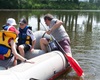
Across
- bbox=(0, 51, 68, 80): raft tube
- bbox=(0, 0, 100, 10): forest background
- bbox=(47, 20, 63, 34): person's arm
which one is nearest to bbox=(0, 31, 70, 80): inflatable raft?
bbox=(0, 51, 68, 80): raft tube

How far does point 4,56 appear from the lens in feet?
16.1

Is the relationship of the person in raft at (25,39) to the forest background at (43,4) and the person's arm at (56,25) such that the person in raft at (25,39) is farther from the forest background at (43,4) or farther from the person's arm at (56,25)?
the forest background at (43,4)

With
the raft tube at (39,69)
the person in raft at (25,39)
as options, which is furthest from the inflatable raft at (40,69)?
the person in raft at (25,39)

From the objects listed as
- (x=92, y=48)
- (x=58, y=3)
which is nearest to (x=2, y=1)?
(x=58, y=3)

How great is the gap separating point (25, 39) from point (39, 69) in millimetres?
1297

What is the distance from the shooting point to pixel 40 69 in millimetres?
5082

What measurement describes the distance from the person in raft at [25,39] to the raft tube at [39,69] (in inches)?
23.7

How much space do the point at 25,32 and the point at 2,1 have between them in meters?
39.9

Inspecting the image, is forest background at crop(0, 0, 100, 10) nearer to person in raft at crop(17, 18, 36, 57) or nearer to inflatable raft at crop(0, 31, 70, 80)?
person in raft at crop(17, 18, 36, 57)

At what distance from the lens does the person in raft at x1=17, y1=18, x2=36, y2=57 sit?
19.5ft

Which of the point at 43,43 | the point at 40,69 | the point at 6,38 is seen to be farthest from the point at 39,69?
the point at 43,43

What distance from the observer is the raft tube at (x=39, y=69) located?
442 cm

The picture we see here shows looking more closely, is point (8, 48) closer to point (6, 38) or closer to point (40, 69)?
point (6, 38)

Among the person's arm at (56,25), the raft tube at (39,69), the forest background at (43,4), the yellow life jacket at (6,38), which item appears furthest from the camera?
the forest background at (43,4)
